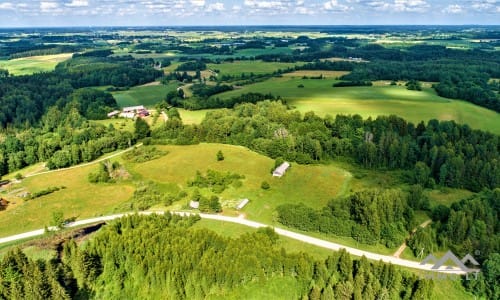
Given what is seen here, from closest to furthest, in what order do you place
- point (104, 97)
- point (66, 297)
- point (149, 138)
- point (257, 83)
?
point (66, 297) → point (149, 138) → point (104, 97) → point (257, 83)

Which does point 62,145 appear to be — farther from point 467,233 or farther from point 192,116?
point 467,233

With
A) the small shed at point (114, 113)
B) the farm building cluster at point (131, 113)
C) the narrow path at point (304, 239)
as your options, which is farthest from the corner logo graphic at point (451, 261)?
the small shed at point (114, 113)

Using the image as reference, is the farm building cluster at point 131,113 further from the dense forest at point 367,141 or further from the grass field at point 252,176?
the grass field at point 252,176

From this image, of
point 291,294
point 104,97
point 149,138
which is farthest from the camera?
point 104,97

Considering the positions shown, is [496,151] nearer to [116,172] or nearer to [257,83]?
[116,172]

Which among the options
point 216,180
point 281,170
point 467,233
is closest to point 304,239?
point 467,233

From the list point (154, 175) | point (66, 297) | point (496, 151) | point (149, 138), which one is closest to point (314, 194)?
point (154, 175)
